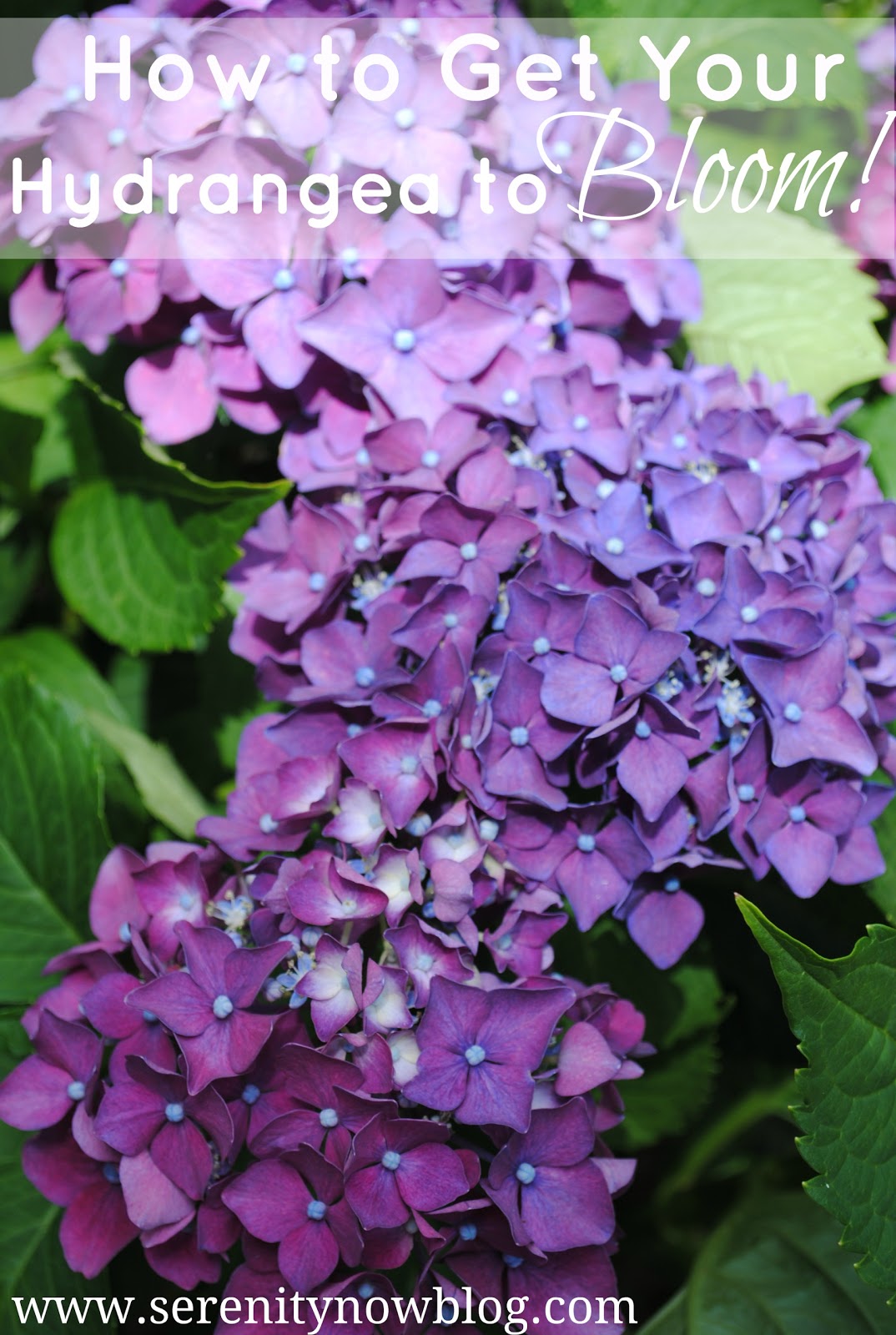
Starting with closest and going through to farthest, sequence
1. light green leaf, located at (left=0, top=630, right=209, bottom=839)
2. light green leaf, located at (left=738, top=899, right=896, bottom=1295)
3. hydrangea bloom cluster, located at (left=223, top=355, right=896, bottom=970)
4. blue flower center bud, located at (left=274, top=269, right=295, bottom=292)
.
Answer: light green leaf, located at (left=738, top=899, right=896, bottom=1295) < hydrangea bloom cluster, located at (left=223, top=355, right=896, bottom=970) < blue flower center bud, located at (left=274, top=269, right=295, bottom=292) < light green leaf, located at (left=0, top=630, right=209, bottom=839)

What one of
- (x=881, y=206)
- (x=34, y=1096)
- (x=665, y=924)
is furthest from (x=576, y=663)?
(x=881, y=206)

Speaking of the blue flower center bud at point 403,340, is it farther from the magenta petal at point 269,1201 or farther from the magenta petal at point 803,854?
the magenta petal at point 269,1201

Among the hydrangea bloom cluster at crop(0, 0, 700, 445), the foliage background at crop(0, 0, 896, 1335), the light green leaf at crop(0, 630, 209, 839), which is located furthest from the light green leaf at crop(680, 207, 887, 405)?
the light green leaf at crop(0, 630, 209, 839)

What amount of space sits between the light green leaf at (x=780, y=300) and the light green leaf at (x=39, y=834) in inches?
24.4

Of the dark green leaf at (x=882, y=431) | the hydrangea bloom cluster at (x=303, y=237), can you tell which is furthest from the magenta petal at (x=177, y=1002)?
the dark green leaf at (x=882, y=431)

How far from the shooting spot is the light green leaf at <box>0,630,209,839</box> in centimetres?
100

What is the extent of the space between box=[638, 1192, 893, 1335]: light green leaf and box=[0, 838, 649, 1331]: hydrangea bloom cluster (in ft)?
0.88

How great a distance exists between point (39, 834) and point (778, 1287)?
2.00 ft

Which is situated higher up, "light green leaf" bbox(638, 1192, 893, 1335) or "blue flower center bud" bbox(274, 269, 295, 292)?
"blue flower center bud" bbox(274, 269, 295, 292)

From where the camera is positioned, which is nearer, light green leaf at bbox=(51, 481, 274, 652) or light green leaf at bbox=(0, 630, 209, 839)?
light green leaf at bbox=(51, 481, 274, 652)

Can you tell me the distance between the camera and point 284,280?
82 cm

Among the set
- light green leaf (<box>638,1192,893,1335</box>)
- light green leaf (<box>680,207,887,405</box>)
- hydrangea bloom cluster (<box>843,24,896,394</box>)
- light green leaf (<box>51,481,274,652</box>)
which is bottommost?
light green leaf (<box>638,1192,893,1335</box>)

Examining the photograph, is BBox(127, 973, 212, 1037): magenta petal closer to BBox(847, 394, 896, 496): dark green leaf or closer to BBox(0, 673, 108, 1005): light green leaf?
BBox(0, 673, 108, 1005): light green leaf

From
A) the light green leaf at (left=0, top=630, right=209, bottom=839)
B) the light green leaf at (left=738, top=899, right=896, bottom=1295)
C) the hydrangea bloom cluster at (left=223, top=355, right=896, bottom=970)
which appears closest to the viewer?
the light green leaf at (left=738, top=899, right=896, bottom=1295)
